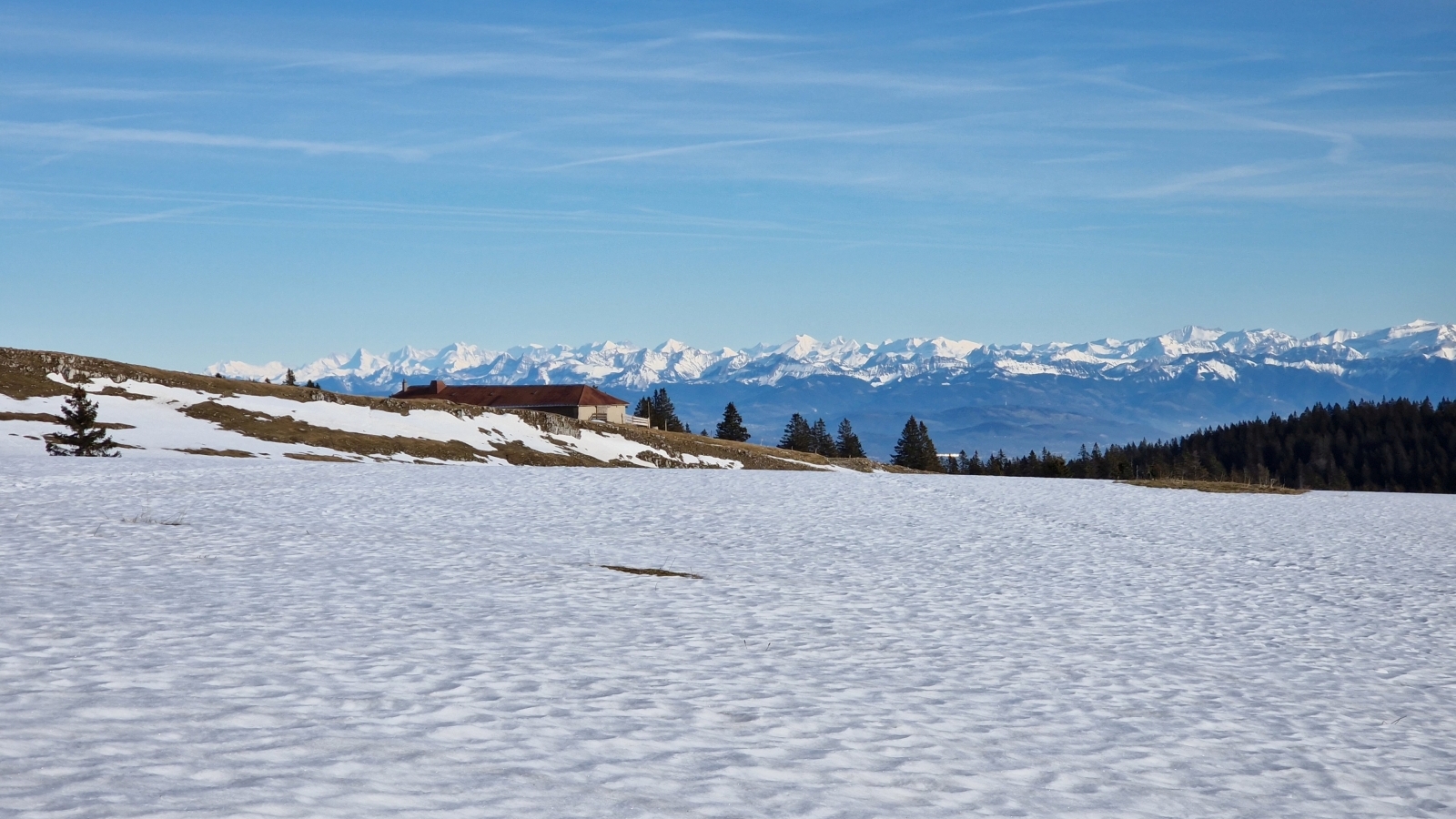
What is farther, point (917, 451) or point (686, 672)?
point (917, 451)

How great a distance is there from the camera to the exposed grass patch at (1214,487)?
49188mm

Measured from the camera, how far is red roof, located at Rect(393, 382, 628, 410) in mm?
158000

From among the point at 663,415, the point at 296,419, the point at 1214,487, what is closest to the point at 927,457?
the point at 663,415

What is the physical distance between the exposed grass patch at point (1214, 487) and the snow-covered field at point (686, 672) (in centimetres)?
2180

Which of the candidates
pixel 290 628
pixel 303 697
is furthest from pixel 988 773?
pixel 290 628

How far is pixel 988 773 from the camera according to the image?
9734mm

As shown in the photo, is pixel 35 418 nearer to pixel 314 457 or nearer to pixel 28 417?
pixel 28 417

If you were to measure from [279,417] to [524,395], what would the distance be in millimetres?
94294

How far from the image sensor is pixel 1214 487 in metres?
49.9

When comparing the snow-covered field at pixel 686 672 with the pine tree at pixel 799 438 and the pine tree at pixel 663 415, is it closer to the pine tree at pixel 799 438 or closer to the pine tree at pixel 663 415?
the pine tree at pixel 663 415

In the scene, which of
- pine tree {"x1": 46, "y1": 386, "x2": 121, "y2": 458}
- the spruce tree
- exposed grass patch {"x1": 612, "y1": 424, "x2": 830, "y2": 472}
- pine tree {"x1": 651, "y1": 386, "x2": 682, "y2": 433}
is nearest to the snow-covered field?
pine tree {"x1": 46, "y1": 386, "x2": 121, "y2": 458}

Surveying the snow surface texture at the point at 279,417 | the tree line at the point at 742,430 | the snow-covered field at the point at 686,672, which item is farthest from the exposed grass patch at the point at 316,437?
the tree line at the point at 742,430

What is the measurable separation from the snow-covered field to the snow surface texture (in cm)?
3581

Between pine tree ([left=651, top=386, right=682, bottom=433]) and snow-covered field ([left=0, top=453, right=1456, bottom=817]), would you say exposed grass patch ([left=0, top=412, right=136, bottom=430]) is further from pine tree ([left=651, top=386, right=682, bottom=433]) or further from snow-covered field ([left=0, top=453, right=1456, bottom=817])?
pine tree ([left=651, top=386, right=682, bottom=433])
